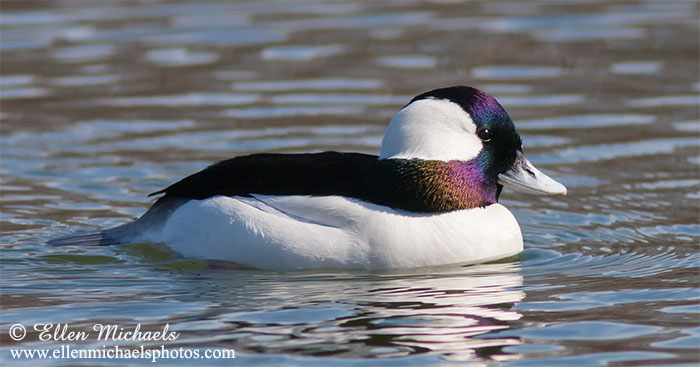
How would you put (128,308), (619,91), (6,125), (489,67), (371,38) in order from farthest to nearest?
1. (371,38)
2. (489,67)
3. (619,91)
4. (6,125)
5. (128,308)

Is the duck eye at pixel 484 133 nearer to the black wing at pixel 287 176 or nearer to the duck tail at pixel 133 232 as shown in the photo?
the black wing at pixel 287 176

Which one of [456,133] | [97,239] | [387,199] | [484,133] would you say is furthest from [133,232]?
[484,133]

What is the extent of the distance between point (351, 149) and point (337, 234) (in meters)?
3.65

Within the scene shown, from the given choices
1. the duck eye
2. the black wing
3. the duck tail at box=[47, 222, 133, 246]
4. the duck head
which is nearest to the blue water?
the duck tail at box=[47, 222, 133, 246]

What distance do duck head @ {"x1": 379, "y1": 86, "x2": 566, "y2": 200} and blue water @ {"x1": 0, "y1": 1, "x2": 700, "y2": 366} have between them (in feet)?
2.23

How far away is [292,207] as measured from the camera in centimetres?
813

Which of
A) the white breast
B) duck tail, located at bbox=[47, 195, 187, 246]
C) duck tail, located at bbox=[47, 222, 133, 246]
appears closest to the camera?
the white breast

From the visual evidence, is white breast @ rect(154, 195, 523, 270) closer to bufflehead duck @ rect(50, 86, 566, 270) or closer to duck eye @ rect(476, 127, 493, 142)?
bufflehead duck @ rect(50, 86, 566, 270)

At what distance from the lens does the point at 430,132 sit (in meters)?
8.09

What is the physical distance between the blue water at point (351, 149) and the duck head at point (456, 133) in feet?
2.23

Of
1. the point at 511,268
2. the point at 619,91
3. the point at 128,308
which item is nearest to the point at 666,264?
the point at 511,268

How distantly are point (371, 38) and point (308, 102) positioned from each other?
2.96 m

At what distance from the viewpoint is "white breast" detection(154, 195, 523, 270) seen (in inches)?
315

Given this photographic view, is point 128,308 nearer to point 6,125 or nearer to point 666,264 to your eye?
point 666,264
